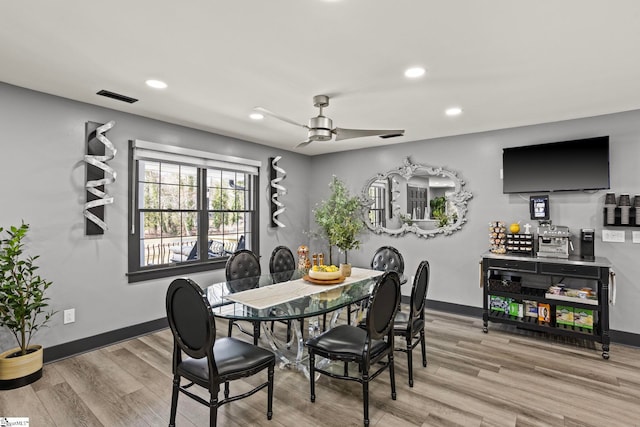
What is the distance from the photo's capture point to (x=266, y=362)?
2242mm

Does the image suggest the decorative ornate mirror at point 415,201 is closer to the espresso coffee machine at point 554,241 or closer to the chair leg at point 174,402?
the espresso coffee machine at point 554,241

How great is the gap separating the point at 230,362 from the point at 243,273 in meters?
1.54

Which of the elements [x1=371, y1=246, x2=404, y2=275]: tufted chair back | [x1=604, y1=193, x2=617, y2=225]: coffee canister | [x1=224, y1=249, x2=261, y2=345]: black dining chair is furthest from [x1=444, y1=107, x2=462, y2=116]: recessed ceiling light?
[x1=224, y1=249, x2=261, y2=345]: black dining chair

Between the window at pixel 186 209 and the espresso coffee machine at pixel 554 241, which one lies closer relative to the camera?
the espresso coffee machine at pixel 554 241

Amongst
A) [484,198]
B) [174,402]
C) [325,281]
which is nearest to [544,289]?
[484,198]

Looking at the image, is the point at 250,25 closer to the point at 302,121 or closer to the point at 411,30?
the point at 411,30

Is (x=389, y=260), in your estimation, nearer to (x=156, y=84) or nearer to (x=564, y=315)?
(x=564, y=315)

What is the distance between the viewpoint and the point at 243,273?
11.9 feet

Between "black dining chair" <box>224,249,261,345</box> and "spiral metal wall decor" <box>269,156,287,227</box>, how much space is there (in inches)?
70.6

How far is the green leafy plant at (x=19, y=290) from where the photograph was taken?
271 cm

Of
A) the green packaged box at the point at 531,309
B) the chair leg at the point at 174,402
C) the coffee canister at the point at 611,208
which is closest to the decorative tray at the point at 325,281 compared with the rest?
the chair leg at the point at 174,402

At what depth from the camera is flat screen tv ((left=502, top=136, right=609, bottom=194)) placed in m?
3.73

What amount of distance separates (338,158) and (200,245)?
2.80m

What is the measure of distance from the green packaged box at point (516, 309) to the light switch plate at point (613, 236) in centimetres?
116
